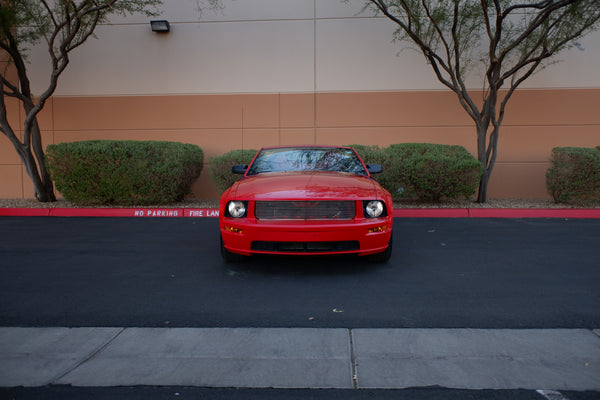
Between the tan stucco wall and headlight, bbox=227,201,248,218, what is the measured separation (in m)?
6.60

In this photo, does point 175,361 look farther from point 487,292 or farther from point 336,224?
point 487,292

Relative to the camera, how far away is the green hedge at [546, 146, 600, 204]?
8.61 m

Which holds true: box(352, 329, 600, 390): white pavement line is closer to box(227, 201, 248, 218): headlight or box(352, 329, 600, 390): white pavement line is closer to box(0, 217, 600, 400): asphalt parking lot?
box(0, 217, 600, 400): asphalt parking lot

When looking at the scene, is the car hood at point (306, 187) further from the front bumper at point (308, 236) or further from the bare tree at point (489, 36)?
the bare tree at point (489, 36)

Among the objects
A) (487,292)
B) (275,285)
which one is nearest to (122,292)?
(275,285)

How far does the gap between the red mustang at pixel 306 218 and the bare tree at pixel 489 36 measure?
557 cm

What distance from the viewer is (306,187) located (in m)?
4.40

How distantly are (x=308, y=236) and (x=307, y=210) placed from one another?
0.92 ft

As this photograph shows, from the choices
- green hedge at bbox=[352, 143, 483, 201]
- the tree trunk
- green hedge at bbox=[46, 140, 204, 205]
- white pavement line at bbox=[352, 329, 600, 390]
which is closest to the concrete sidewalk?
white pavement line at bbox=[352, 329, 600, 390]

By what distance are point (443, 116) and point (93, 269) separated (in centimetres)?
896

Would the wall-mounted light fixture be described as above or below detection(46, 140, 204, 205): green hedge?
above

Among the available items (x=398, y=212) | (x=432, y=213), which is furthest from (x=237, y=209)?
(x=432, y=213)

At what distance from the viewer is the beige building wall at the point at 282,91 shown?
10469mm

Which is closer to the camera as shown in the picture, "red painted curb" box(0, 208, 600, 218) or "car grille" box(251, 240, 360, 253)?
"car grille" box(251, 240, 360, 253)
